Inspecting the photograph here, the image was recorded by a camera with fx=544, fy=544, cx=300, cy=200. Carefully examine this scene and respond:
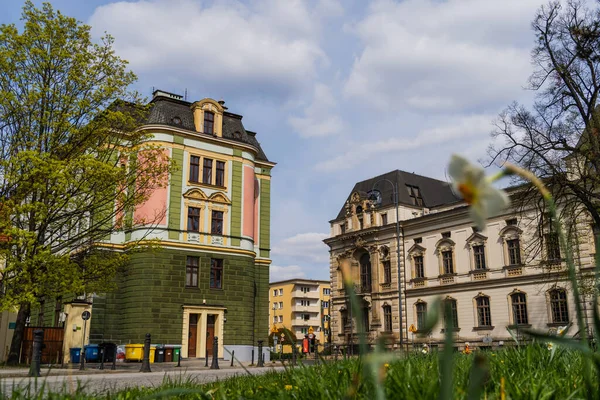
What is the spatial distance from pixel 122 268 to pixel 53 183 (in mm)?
13801

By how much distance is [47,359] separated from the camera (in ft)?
76.2

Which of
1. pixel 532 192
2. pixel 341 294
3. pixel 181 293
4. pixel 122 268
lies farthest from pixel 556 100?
pixel 341 294

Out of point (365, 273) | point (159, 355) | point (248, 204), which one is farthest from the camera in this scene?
point (365, 273)

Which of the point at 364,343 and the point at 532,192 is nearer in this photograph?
the point at 364,343

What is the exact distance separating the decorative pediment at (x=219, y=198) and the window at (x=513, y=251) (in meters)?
20.2

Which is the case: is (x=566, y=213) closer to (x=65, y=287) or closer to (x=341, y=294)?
(x=65, y=287)

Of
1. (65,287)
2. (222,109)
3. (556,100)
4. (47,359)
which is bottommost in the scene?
(47,359)

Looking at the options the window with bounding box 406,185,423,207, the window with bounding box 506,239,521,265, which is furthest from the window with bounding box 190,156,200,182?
the window with bounding box 406,185,423,207

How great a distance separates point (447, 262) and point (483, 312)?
194 inches

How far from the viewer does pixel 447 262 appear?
42.9 m

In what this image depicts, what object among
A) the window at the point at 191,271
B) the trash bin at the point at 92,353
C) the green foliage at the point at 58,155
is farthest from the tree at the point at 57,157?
the window at the point at 191,271

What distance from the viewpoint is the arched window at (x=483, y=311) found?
39219mm

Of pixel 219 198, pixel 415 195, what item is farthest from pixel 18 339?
pixel 415 195

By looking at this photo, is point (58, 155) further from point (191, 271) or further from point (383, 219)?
point (383, 219)
